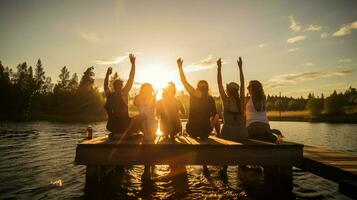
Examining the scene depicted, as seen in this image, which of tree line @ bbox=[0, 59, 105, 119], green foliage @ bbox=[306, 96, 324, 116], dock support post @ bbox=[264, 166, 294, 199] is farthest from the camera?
green foliage @ bbox=[306, 96, 324, 116]

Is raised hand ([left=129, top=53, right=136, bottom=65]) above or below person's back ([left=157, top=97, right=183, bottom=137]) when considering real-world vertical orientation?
above

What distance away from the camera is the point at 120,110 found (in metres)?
8.85

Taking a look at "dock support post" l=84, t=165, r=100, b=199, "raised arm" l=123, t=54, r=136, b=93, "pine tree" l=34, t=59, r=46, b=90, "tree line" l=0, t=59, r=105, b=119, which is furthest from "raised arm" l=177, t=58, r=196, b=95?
"pine tree" l=34, t=59, r=46, b=90

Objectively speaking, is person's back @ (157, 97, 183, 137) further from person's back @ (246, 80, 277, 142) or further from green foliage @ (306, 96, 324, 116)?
green foliage @ (306, 96, 324, 116)

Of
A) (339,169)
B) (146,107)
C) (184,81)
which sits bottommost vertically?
(339,169)

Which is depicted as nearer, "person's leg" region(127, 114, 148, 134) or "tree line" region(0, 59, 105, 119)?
"person's leg" region(127, 114, 148, 134)

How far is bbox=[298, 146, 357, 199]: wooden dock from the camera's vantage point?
6.09 meters

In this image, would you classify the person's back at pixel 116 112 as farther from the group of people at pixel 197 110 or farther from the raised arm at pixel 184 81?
the raised arm at pixel 184 81

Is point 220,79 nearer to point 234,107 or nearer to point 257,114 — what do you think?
point 234,107

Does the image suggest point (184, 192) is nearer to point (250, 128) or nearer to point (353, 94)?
point (250, 128)

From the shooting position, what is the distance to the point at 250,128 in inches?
375

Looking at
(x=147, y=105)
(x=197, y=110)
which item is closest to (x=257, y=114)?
(x=197, y=110)

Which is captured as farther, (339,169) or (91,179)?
(91,179)

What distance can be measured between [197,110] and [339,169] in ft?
14.7
